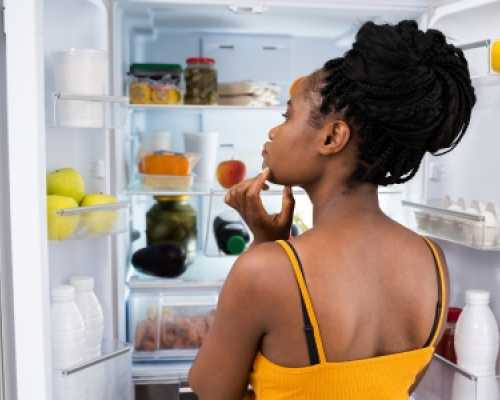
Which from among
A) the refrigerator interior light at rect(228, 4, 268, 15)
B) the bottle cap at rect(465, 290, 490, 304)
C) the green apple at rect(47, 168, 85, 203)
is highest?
the refrigerator interior light at rect(228, 4, 268, 15)

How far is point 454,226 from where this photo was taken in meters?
1.62

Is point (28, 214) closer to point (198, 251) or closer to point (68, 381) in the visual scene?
point (68, 381)

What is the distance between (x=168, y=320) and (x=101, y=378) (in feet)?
1.68

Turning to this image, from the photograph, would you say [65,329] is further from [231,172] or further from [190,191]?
[231,172]

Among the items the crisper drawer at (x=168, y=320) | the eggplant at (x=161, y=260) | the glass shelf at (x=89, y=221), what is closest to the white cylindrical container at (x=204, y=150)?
the eggplant at (x=161, y=260)

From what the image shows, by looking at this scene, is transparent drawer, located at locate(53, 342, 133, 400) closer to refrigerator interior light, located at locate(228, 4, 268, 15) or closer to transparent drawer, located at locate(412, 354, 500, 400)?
transparent drawer, located at locate(412, 354, 500, 400)

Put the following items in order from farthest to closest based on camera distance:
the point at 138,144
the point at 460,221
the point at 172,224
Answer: the point at 138,144 → the point at 172,224 → the point at 460,221

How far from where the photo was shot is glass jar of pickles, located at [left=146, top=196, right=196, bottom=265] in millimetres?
2088

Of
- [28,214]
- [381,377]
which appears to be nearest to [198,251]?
[28,214]

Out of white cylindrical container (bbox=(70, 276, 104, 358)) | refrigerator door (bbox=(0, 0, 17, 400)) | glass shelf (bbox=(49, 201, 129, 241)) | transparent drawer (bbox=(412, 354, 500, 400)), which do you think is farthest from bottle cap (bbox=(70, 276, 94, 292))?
transparent drawer (bbox=(412, 354, 500, 400))

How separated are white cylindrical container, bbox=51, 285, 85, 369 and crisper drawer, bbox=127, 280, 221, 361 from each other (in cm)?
53

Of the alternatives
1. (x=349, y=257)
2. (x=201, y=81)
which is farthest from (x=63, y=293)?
(x=201, y=81)

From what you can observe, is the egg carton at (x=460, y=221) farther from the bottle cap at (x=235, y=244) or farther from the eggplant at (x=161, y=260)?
the eggplant at (x=161, y=260)

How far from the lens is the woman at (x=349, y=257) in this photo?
908 millimetres
